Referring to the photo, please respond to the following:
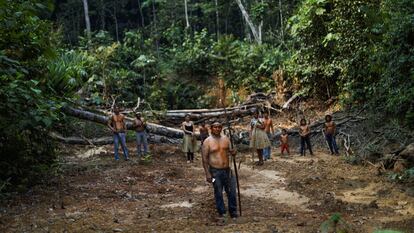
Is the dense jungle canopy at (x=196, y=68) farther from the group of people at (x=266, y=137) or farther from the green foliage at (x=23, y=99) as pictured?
the group of people at (x=266, y=137)

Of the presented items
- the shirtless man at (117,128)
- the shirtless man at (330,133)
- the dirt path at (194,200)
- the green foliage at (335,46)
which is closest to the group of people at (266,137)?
the shirtless man at (330,133)

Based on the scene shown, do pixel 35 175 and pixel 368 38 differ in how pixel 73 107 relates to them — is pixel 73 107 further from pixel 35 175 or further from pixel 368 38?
pixel 368 38

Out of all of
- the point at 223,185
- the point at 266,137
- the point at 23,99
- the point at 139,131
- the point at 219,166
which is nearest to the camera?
the point at 219,166

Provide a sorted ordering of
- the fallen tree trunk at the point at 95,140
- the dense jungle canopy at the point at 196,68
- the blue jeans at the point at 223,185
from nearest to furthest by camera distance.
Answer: the blue jeans at the point at 223,185
the dense jungle canopy at the point at 196,68
the fallen tree trunk at the point at 95,140

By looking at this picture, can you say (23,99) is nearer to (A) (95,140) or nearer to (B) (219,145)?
(B) (219,145)

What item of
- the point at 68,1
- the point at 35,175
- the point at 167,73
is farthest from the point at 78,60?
the point at 68,1

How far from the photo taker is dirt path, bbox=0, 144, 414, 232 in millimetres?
6660

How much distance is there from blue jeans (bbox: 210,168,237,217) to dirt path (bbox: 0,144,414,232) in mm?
230

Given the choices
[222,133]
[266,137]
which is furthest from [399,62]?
[222,133]

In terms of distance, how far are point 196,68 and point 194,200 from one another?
17.2 metres

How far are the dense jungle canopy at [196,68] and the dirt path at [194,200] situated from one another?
1299 mm

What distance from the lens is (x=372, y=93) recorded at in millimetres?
15352

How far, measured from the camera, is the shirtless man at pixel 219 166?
713cm

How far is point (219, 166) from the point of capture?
7129 millimetres
